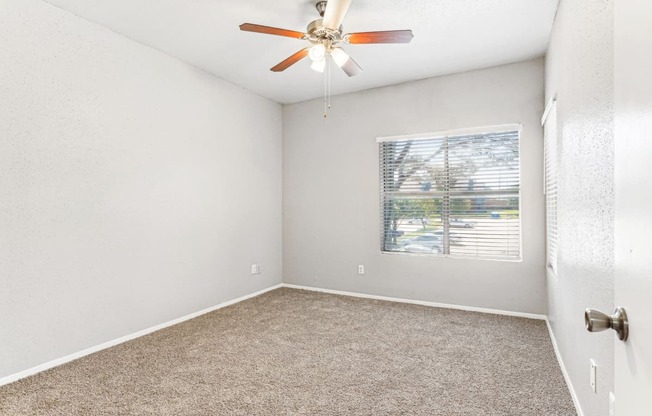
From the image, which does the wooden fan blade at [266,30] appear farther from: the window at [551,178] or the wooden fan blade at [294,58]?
the window at [551,178]

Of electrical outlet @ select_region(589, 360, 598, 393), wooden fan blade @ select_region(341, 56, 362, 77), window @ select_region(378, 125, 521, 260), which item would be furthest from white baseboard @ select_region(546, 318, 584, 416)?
wooden fan blade @ select_region(341, 56, 362, 77)

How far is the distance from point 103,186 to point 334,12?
230 cm

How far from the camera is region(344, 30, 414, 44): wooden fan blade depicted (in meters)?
2.44

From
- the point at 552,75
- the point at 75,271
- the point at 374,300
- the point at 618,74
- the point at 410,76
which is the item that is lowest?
the point at 374,300

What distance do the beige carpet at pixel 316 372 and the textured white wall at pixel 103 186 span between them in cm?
38

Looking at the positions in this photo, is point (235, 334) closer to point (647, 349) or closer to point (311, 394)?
point (311, 394)

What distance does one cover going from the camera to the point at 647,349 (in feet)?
2.06

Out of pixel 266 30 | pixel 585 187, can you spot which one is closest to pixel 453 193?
pixel 585 187

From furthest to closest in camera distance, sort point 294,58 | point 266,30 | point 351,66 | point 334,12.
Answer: point 351,66
point 294,58
point 266,30
point 334,12

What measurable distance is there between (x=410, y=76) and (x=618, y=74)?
3.55 metres

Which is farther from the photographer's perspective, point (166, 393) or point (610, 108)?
point (166, 393)

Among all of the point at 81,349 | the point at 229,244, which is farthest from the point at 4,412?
the point at 229,244

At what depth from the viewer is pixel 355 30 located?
3.07 metres

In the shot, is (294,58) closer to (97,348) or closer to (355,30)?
(355,30)
